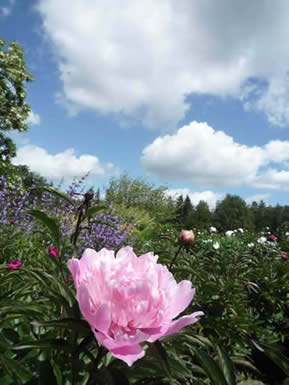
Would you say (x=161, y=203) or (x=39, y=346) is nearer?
(x=39, y=346)

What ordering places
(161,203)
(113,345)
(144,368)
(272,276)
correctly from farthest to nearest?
(161,203)
(272,276)
(144,368)
(113,345)

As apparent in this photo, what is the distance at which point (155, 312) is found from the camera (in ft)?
1.81

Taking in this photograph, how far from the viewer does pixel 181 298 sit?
0.60 m

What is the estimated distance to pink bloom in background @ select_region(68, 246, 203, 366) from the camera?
0.50 metres

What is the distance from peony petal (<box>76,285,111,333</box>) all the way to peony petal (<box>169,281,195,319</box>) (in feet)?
0.46

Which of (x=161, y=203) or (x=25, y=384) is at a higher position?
(x=161, y=203)

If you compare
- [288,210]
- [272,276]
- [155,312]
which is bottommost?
[272,276]

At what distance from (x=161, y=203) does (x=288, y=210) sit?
211 feet

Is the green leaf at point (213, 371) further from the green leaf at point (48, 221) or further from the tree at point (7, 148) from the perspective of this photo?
the tree at point (7, 148)

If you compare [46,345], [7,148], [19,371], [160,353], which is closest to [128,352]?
[160,353]

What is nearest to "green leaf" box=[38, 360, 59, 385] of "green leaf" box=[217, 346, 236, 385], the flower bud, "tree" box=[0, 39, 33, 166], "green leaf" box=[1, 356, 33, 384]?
"green leaf" box=[1, 356, 33, 384]

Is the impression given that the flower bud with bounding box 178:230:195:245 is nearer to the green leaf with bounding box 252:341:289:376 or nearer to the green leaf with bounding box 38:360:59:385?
the green leaf with bounding box 252:341:289:376

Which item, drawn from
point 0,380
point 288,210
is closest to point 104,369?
point 0,380

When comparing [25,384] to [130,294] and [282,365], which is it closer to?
[130,294]
